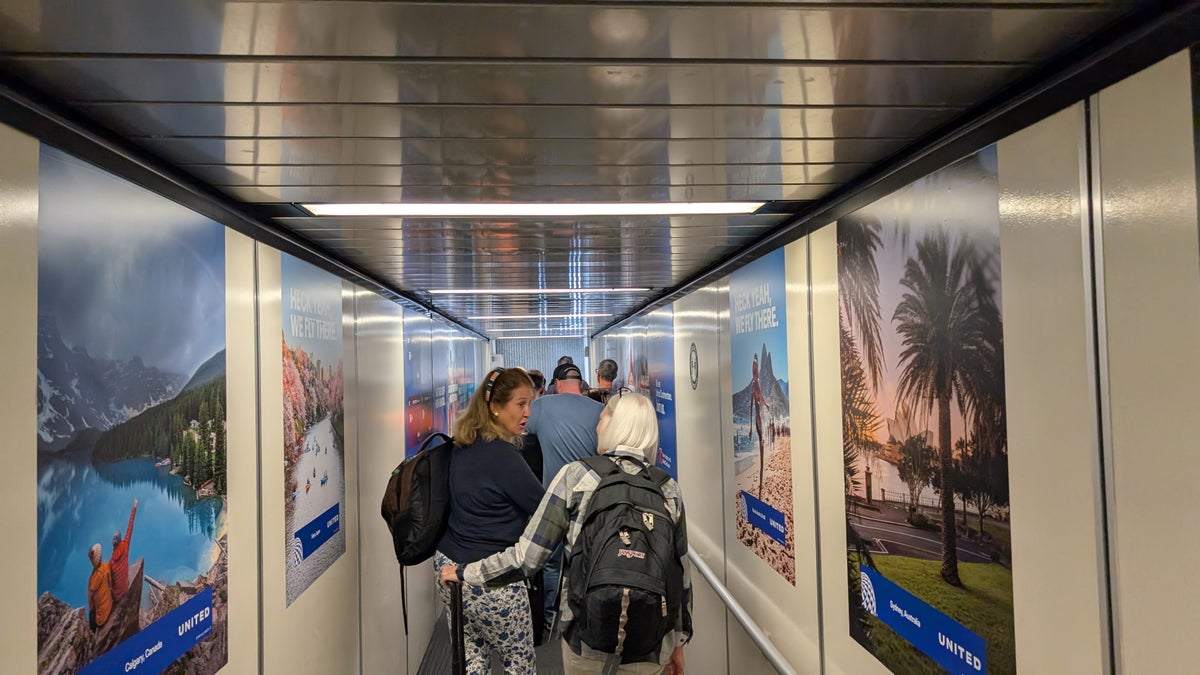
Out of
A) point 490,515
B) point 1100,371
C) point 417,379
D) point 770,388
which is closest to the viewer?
point 1100,371

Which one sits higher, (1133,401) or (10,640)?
(1133,401)

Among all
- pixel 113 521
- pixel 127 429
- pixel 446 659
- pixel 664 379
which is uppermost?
pixel 127 429

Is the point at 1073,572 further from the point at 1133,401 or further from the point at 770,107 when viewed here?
the point at 770,107

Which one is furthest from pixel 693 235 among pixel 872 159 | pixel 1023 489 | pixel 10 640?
pixel 10 640

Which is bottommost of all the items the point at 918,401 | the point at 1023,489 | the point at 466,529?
the point at 466,529

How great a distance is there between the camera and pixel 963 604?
5.63 feet

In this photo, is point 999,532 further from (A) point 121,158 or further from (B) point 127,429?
(A) point 121,158

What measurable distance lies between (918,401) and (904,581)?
0.54 meters

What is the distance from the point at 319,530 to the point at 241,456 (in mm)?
877

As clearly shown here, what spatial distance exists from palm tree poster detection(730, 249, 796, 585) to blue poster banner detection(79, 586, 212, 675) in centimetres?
219

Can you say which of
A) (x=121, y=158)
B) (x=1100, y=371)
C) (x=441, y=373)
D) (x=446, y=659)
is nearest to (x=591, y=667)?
(x=1100, y=371)

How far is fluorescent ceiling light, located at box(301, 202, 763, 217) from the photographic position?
255 cm

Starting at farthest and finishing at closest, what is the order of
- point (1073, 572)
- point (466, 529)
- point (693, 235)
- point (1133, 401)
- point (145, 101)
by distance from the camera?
point (693, 235) → point (466, 529) → point (145, 101) → point (1073, 572) → point (1133, 401)

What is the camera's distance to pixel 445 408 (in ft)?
24.9
